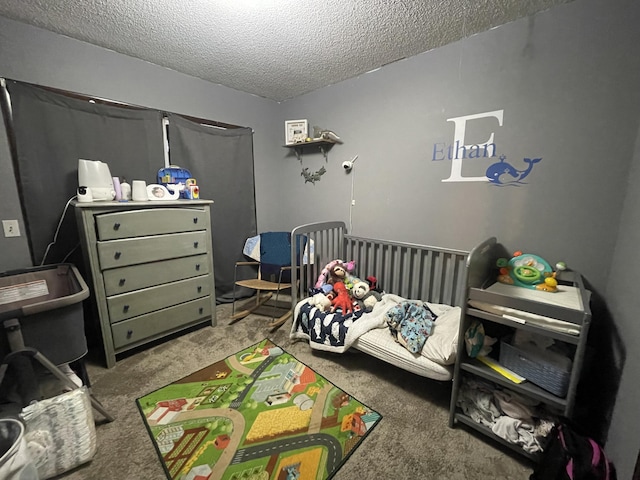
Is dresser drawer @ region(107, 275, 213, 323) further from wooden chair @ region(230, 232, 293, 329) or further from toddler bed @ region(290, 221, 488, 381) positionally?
toddler bed @ region(290, 221, 488, 381)

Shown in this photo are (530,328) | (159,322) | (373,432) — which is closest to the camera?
(530,328)

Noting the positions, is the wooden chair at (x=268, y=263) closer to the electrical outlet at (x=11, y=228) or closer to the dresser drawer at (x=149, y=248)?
the dresser drawer at (x=149, y=248)

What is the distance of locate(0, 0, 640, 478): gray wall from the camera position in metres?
1.37

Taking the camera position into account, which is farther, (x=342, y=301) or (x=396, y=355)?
(x=342, y=301)

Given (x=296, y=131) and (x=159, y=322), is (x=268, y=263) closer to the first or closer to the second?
(x=159, y=322)

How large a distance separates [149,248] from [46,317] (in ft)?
2.53

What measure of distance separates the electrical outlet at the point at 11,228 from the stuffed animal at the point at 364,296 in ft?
8.18

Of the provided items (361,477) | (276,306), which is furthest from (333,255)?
(361,477)

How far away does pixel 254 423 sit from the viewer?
1435mm

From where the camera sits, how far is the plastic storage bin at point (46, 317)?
1.19 metres

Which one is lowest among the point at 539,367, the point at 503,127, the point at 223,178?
the point at 539,367

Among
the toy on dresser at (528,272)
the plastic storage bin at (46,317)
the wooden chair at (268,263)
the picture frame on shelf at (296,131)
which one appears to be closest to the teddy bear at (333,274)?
the wooden chair at (268,263)

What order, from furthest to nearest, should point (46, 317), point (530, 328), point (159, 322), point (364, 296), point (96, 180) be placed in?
point (364, 296) → point (159, 322) → point (96, 180) → point (46, 317) → point (530, 328)

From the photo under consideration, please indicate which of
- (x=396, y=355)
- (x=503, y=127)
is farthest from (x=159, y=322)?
(x=503, y=127)
